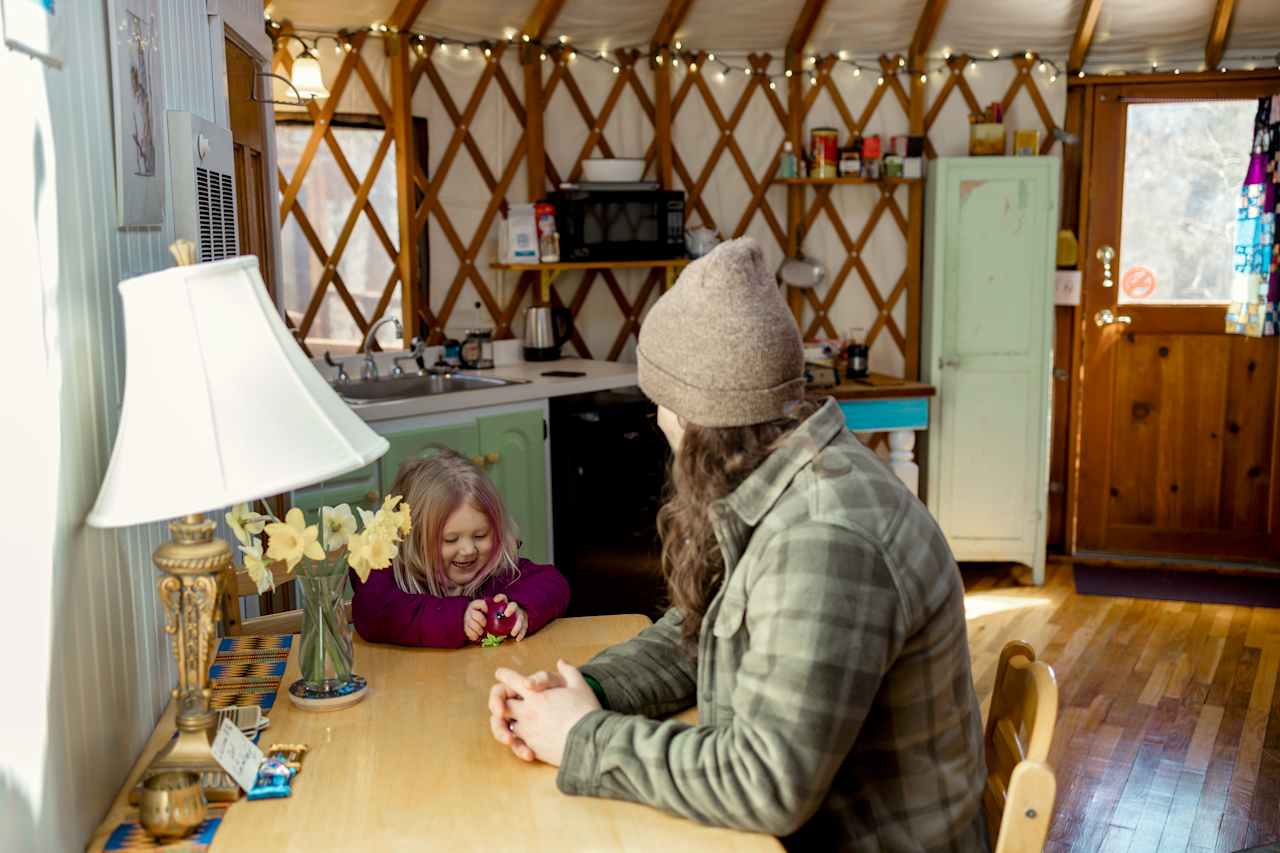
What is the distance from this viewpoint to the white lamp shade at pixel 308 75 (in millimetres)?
3270

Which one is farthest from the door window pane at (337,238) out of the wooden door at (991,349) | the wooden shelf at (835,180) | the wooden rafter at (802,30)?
the wooden door at (991,349)

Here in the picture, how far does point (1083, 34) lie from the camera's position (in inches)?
168

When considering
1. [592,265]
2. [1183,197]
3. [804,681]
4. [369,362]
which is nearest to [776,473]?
[804,681]

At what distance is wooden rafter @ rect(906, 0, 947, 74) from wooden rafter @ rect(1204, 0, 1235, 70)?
3.02ft

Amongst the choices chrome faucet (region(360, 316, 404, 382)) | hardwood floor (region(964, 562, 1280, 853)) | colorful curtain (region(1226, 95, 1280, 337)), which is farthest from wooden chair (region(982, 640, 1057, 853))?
colorful curtain (region(1226, 95, 1280, 337))

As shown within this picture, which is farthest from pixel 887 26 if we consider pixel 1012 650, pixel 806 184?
pixel 1012 650

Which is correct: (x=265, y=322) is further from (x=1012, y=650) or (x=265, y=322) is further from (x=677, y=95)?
(x=677, y=95)

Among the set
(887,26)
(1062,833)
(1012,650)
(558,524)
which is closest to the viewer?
(1012,650)

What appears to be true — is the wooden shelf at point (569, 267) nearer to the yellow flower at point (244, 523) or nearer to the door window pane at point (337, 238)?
the door window pane at point (337, 238)

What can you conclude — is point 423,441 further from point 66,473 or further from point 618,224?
point 66,473

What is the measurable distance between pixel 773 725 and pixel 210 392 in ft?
1.91

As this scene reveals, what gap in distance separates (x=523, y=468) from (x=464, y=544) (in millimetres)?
1798

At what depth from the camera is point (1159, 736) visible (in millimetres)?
3061

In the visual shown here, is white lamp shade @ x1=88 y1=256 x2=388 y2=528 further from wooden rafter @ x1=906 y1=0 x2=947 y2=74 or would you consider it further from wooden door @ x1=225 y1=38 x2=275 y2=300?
wooden rafter @ x1=906 y1=0 x2=947 y2=74
